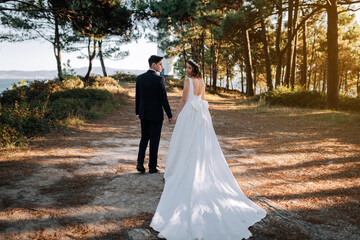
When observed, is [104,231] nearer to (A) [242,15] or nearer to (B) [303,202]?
(B) [303,202]

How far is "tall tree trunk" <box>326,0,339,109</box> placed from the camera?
1387cm

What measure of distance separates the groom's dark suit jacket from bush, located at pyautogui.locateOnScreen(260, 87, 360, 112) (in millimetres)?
13657

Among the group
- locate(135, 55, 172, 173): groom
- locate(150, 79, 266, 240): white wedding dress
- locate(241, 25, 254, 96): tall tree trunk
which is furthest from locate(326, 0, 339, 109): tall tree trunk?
locate(135, 55, 172, 173): groom

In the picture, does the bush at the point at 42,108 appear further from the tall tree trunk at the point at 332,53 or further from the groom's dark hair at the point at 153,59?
the tall tree trunk at the point at 332,53

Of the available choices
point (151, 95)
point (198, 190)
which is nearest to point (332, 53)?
point (151, 95)

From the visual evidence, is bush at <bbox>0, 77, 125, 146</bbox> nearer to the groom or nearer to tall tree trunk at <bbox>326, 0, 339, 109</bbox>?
the groom

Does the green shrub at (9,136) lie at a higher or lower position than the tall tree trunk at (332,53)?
lower

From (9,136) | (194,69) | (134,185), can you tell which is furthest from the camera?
(9,136)

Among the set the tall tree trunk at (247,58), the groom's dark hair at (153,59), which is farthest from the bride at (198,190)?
the tall tree trunk at (247,58)

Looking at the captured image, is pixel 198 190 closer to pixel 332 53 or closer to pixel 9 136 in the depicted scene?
pixel 9 136

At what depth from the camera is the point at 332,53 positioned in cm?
1405

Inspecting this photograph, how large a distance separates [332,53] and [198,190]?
14001 millimetres

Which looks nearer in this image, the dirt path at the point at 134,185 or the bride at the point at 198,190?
the bride at the point at 198,190

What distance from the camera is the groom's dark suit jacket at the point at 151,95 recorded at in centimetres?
486
